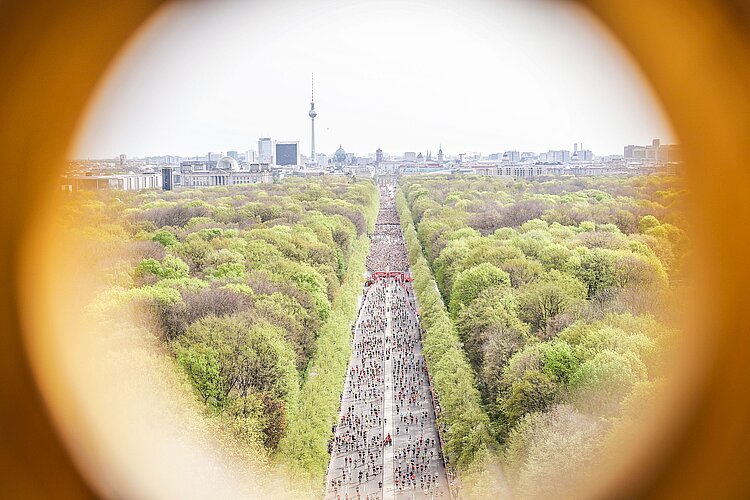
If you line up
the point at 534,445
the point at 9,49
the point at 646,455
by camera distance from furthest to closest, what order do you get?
the point at 534,445
the point at 646,455
the point at 9,49

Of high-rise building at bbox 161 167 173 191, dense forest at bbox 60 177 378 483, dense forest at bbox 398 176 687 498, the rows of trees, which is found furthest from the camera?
high-rise building at bbox 161 167 173 191

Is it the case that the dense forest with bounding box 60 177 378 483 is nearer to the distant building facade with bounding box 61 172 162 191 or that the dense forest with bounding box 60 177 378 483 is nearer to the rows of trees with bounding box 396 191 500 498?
the distant building facade with bounding box 61 172 162 191

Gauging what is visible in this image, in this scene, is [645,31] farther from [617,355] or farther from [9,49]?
[617,355]

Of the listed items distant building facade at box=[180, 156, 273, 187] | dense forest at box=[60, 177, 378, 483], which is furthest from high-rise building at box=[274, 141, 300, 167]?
dense forest at box=[60, 177, 378, 483]

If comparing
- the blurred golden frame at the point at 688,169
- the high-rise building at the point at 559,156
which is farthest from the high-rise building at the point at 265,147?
the blurred golden frame at the point at 688,169

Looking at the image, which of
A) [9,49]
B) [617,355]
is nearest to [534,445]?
[617,355]

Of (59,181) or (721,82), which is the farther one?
(59,181)

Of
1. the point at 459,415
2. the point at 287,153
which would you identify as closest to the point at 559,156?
the point at 287,153
